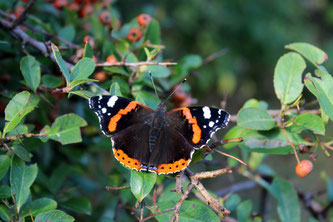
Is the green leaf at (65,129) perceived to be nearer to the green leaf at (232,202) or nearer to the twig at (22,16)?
the twig at (22,16)

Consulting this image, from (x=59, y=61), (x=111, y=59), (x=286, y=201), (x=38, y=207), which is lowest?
(x=286, y=201)

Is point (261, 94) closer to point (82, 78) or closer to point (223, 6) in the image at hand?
point (223, 6)

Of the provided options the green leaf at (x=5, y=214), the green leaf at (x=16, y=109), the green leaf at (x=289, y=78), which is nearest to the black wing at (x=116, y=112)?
the green leaf at (x=16, y=109)

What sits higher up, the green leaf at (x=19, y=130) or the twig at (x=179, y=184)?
the green leaf at (x=19, y=130)

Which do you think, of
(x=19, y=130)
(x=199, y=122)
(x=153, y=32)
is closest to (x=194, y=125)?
(x=199, y=122)

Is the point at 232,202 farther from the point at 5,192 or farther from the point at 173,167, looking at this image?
the point at 5,192

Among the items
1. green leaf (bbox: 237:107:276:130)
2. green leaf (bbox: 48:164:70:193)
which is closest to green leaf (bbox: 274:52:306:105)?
green leaf (bbox: 237:107:276:130)

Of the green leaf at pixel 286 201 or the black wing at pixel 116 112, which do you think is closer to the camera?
the black wing at pixel 116 112
